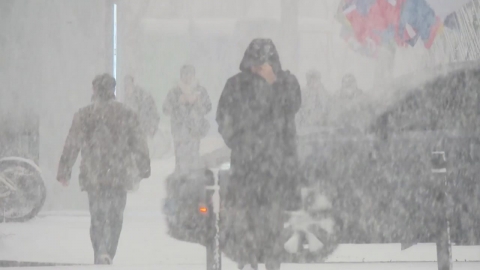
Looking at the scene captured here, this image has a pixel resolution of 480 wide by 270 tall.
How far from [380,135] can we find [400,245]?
1.00m

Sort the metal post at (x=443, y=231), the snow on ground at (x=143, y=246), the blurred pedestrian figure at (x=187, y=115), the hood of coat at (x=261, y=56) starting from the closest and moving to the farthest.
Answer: the metal post at (x=443, y=231)
the hood of coat at (x=261, y=56)
the blurred pedestrian figure at (x=187, y=115)
the snow on ground at (x=143, y=246)

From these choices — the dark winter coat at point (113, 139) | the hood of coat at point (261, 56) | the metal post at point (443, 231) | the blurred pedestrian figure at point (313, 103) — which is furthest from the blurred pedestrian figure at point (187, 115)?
the metal post at point (443, 231)

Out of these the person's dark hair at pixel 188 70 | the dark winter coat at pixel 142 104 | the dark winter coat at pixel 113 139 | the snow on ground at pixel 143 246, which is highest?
the person's dark hair at pixel 188 70

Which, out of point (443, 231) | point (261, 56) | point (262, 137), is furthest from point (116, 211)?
point (443, 231)

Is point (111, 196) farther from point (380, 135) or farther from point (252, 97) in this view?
point (380, 135)

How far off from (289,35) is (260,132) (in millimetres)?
832

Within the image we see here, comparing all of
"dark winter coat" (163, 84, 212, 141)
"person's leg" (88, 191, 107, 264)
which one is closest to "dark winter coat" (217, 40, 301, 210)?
"dark winter coat" (163, 84, 212, 141)

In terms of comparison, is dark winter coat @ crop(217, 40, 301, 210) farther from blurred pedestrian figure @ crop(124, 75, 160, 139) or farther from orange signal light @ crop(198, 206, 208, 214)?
orange signal light @ crop(198, 206, 208, 214)

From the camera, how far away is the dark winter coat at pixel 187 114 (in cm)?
628

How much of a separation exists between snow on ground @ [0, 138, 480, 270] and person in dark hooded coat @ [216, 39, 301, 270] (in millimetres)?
553

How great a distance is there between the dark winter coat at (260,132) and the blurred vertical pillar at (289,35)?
84 millimetres

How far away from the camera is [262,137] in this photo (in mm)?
6219

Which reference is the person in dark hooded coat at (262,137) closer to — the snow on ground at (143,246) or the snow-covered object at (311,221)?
the snow-covered object at (311,221)

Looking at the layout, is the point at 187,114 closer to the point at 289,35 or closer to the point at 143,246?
the point at 289,35
